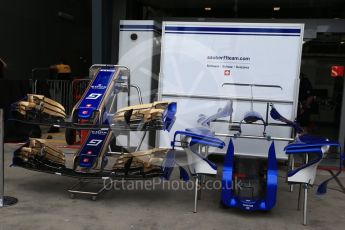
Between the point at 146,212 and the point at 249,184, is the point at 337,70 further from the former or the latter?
the point at 146,212

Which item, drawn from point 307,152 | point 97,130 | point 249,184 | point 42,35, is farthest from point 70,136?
point 42,35

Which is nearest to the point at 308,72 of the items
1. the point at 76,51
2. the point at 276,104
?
the point at 276,104

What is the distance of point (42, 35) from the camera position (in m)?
13.7

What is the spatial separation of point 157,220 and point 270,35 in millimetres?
3491

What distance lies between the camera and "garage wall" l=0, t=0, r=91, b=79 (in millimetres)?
11891

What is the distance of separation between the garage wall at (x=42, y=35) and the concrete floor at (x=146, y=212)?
7853 mm

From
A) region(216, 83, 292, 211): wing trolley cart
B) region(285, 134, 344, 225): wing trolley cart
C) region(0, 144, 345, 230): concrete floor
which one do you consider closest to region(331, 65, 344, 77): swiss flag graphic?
region(0, 144, 345, 230): concrete floor

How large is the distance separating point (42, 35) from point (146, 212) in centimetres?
1101

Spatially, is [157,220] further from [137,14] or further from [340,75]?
[340,75]

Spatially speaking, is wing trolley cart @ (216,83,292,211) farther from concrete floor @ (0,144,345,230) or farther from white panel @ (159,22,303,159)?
white panel @ (159,22,303,159)

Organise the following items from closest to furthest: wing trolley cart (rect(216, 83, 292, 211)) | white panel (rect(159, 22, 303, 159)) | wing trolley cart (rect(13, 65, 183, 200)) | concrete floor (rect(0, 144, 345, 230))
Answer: concrete floor (rect(0, 144, 345, 230)) < wing trolley cart (rect(216, 83, 292, 211)) < wing trolley cart (rect(13, 65, 183, 200)) < white panel (rect(159, 22, 303, 159))

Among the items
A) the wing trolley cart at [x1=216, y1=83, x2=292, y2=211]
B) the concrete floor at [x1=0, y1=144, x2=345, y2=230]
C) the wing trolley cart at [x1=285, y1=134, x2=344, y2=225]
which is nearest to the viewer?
Result: the wing trolley cart at [x1=285, y1=134, x2=344, y2=225]

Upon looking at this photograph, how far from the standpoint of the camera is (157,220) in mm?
4152

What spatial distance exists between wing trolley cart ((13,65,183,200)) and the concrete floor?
0.32 metres
